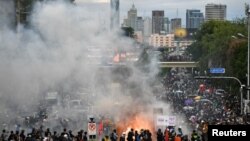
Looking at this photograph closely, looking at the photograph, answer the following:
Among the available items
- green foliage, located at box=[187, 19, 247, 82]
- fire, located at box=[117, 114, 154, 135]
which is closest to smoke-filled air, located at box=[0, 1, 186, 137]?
fire, located at box=[117, 114, 154, 135]

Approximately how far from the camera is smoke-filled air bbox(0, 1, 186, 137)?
34875mm

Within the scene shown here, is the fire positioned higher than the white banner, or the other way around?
the white banner

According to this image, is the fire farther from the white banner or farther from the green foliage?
the green foliage

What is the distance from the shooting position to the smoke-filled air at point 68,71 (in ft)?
114

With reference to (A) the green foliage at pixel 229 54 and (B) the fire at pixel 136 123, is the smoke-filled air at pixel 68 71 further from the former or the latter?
(A) the green foliage at pixel 229 54

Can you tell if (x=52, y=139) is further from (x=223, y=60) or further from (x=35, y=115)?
(x=223, y=60)

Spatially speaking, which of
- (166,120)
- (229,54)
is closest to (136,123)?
(166,120)

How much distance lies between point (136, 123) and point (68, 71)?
4.36 metres

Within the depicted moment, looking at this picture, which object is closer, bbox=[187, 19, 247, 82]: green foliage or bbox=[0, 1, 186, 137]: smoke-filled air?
bbox=[0, 1, 186, 137]: smoke-filled air

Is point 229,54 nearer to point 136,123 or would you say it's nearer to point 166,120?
point 136,123

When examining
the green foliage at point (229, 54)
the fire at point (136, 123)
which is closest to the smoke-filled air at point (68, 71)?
the fire at point (136, 123)

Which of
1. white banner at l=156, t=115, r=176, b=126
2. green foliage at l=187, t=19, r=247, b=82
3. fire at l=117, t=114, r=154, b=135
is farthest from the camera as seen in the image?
green foliage at l=187, t=19, r=247, b=82

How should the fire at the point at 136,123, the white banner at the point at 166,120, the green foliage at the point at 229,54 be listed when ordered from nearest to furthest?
the white banner at the point at 166,120
the fire at the point at 136,123
the green foliage at the point at 229,54

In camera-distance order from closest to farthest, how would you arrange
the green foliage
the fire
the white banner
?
the white banner < the fire < the green foliage
